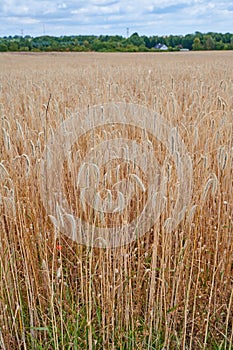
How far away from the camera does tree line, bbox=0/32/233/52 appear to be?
99.0 feet

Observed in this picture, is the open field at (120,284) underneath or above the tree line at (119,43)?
underneath

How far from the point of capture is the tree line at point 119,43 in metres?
30.2

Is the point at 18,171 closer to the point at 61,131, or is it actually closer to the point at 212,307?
the point at 61,131

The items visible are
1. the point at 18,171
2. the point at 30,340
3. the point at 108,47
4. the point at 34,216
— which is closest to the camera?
the point at 30,340

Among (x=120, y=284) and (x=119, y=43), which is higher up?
(x=119, y=43)

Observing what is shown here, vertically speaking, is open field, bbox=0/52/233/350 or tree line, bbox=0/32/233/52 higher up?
tree line, bbox=0/32/233/52

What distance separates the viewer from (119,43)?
1277 inches

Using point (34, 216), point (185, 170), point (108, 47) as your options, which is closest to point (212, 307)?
point (185, 170)

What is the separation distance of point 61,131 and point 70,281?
0.88 meters

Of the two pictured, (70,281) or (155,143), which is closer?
(70,281)

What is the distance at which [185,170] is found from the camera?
64.8 inches

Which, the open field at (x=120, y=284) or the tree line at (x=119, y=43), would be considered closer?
the open field at (x=120, y=284)

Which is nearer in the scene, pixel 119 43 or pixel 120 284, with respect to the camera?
pixel 120 284

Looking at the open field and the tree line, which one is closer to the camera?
the open field
